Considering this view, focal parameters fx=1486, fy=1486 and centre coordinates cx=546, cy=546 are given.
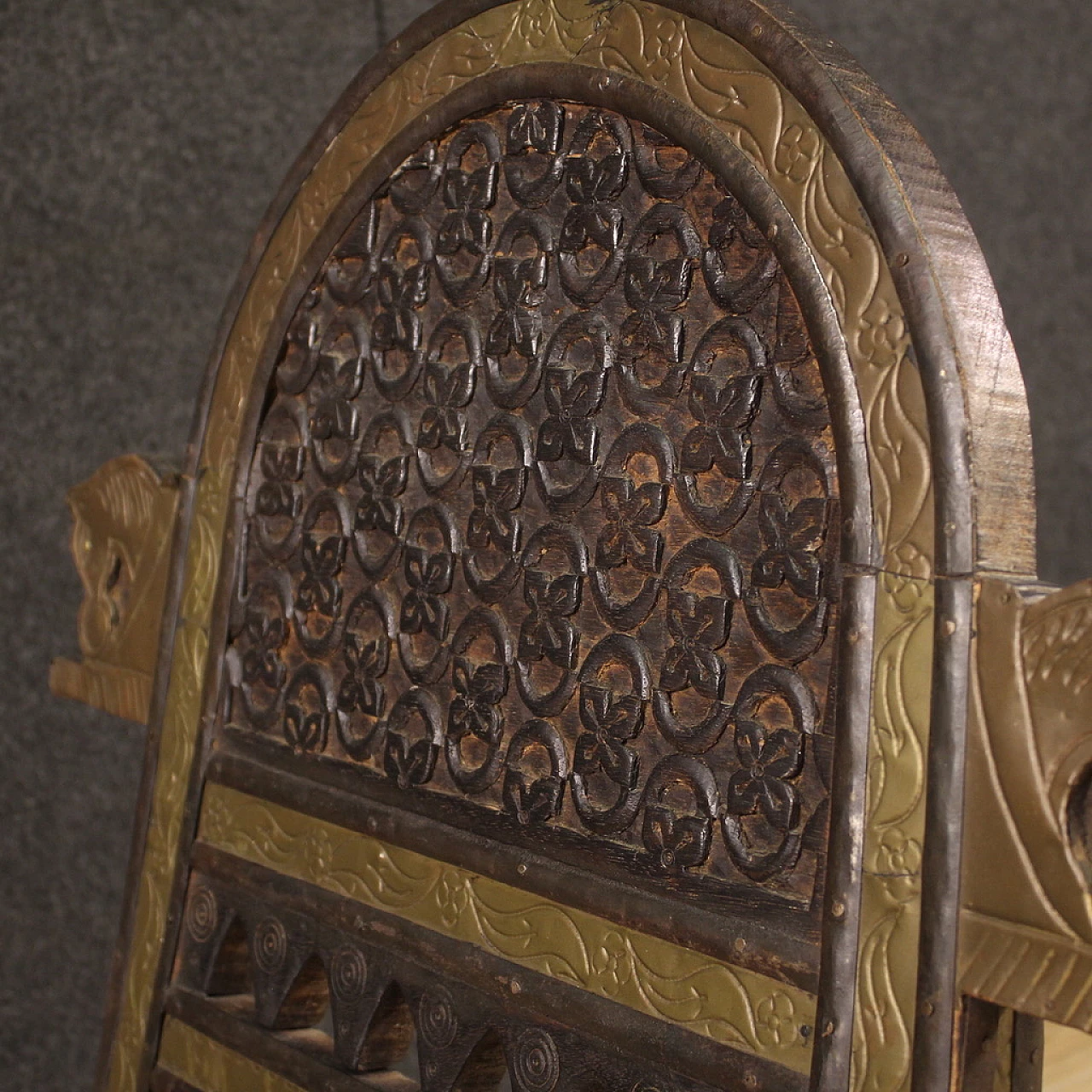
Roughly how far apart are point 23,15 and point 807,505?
122cm

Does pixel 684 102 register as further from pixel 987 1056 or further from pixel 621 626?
pixel 987 1056

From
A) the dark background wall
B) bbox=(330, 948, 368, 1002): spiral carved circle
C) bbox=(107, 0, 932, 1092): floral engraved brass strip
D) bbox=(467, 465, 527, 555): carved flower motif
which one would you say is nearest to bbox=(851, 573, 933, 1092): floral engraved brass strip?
bbox=(107, 0, 932, 1092): floral engraved brass strip

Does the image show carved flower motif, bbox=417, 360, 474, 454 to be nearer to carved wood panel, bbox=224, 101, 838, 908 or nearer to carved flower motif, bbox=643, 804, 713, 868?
carved wood panel, bbox=224, 101, 838, 908

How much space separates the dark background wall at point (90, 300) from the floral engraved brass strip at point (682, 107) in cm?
69

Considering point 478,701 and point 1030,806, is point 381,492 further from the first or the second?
point 1030,806

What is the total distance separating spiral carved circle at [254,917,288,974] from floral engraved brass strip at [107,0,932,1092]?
10cm

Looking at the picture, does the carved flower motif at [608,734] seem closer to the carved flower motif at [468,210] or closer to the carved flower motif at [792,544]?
the carved flower motif at [792,544]

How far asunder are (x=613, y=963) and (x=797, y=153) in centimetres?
37

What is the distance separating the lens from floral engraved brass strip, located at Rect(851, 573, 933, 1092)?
0.56m

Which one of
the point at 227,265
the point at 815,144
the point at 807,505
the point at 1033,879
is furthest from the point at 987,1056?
the point at 227,265

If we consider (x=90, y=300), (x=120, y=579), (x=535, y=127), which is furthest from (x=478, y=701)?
(x=90, y=300)

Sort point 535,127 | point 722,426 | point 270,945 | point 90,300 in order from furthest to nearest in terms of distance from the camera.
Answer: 1. point 90,300
2. point 270,945
3. point 535,127
4. point 722,426

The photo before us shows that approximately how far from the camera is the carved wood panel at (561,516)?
628 millimetres

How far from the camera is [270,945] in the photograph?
0.88 metres
